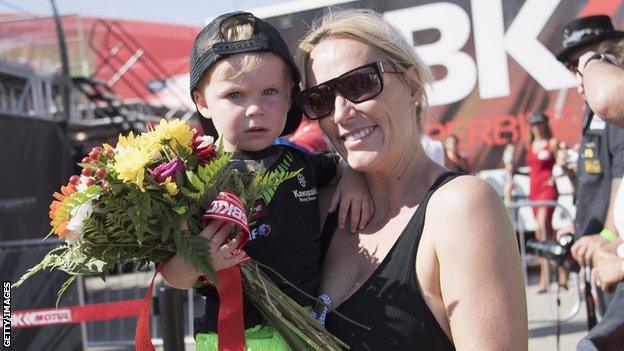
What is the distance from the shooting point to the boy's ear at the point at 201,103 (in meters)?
2.37

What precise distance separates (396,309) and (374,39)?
77 centimetres

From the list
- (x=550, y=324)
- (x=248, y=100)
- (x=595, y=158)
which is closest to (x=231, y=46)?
(x=248, y=100)

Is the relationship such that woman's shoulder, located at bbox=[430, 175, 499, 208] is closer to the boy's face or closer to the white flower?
the boy's face

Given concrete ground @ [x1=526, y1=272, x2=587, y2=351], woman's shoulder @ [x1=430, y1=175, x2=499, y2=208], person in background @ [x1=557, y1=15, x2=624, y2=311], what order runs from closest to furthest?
woman's shoulder @ [x1=430, y1=175, x2=499, y2=208] < person in background @ [x1=557, y1=15, x2=624, y2=311] < concrete ground @ [x1=526, y1=272, x2=587, y2=351]

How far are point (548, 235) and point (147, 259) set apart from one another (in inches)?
293

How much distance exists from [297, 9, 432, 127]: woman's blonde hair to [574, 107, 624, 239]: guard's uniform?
8.52 ft

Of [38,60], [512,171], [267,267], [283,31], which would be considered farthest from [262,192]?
[38,60]

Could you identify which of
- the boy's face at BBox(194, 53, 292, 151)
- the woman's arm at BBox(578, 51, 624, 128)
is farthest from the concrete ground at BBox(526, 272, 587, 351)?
the boy's face at BBox(194, 53, 292, 151)

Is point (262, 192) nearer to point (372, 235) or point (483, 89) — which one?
point (372, 235)

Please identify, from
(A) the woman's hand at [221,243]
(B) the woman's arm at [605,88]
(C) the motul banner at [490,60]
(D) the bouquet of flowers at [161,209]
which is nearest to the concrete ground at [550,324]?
(C) the motul banner at [490,60]

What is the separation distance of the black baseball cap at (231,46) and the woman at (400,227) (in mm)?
84

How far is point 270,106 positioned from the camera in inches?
88.6

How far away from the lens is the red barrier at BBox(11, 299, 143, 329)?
450 cm

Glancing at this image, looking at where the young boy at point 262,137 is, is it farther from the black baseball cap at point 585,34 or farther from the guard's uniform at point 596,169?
the guard's uniform at point 596,169
